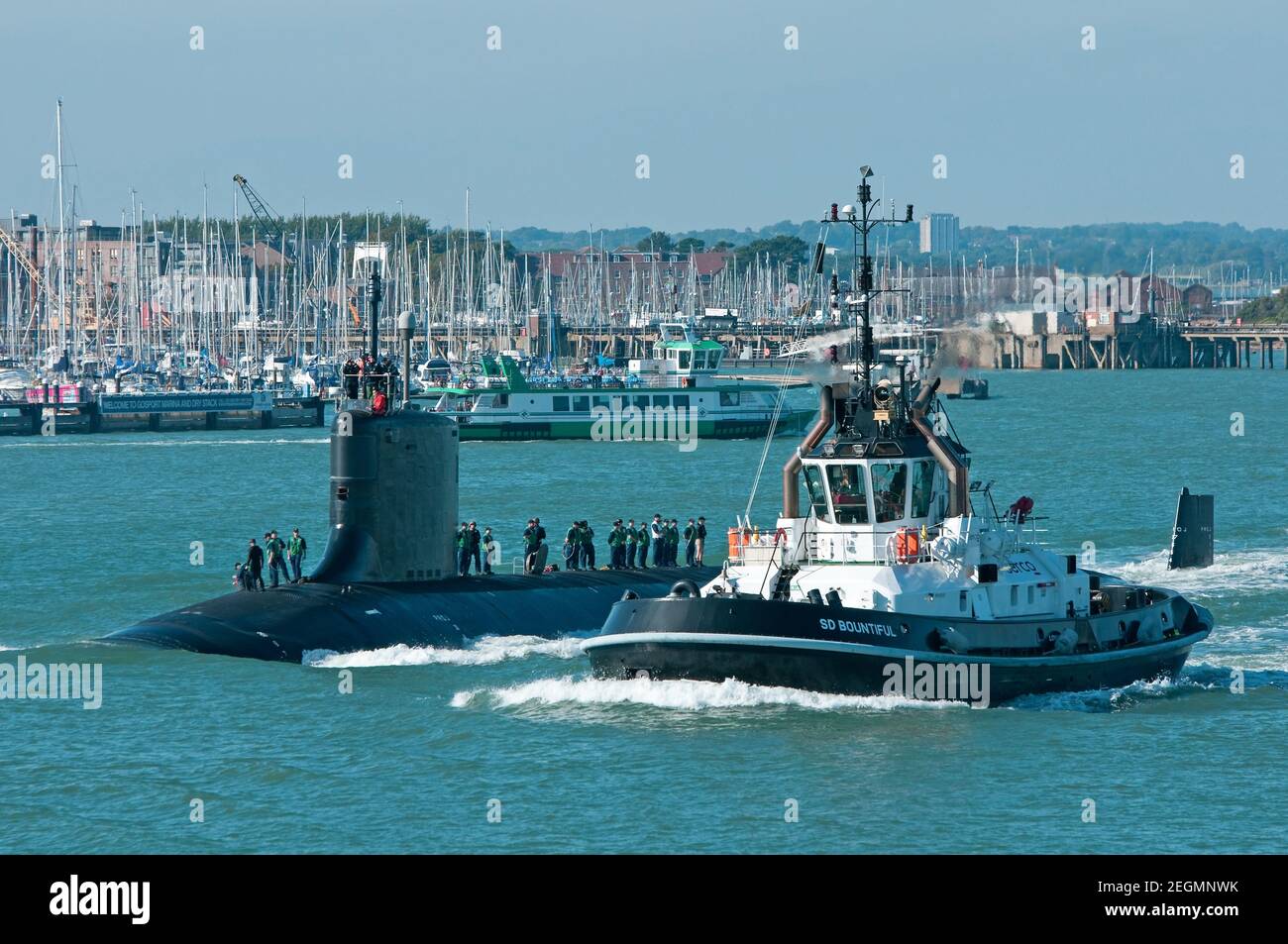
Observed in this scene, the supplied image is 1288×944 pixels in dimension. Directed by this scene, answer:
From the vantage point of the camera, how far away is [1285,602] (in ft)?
154

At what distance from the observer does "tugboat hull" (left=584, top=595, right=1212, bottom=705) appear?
30797 millimetres

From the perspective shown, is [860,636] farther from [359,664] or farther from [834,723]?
[359,664]

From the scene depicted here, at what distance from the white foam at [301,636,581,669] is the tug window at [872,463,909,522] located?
7059 mm

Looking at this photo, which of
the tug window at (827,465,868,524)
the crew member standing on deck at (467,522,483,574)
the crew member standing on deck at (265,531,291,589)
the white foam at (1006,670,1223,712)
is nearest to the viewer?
the white foam at (1006,670,1223,712)

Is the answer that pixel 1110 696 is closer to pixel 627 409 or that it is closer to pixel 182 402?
pixel 627 409

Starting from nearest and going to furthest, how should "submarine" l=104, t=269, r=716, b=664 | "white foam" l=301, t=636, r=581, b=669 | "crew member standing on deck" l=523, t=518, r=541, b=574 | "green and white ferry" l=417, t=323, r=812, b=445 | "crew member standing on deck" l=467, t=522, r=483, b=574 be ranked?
"white foam" l=301, t=636, r=581, b=669
"submarine" l=104, t=269, r=716, b=664
"crew member standing on deck" l=467, t=522, r=483, b=574
"crew member standing on deck" l=523, t=518, r=541, b=574
"green and white ferry" l=417, t=323, r=812, b=445

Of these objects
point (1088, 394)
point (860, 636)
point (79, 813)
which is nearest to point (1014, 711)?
point (860, 636)

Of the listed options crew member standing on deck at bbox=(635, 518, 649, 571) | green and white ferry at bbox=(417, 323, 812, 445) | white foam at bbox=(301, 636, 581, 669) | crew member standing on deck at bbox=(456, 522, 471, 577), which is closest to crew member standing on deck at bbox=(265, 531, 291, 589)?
crew member standing on deck at bbox=(456, 522, 471, 577)

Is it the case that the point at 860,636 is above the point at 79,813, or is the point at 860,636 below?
above

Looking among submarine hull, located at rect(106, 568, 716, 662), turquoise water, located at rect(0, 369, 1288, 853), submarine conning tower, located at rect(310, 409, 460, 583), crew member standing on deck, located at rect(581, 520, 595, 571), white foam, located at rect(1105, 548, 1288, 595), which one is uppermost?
submarine conning tower, located at rect(310, 409, 460, 583)

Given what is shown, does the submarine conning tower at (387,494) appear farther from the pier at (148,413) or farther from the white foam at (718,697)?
the pier at (148,413)

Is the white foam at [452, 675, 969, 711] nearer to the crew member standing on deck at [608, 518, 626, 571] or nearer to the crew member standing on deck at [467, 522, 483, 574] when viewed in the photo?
the crew member standing on deck at [467, 522, 483, 574]

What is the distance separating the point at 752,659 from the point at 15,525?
4297cm

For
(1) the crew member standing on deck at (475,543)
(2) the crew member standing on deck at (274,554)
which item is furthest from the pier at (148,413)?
(1) the crew member standing on deck at (475,543)
